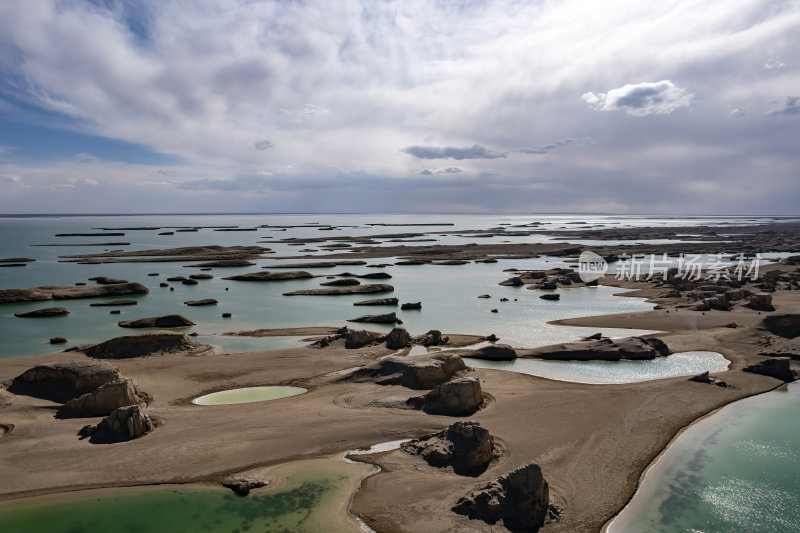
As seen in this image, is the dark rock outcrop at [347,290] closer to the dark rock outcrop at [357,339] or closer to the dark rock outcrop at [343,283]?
the dark rock outcrop at [343,283]

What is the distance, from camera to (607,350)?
Result: 85.2 ft

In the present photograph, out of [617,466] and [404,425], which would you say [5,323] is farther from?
[617,466]

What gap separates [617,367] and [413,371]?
11.1m

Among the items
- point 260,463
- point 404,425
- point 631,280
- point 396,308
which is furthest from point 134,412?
point 631,280

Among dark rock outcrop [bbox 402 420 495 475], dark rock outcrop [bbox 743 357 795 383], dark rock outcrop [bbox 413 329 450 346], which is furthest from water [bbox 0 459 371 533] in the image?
dark rock outcrop [bbox 743 357 795 383]

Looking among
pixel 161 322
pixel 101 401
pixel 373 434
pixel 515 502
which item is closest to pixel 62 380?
pixel 101 401

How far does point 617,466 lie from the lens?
14.3 meters

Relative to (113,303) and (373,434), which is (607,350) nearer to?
(373,434)

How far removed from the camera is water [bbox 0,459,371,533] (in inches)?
470

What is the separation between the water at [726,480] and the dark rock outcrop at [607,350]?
6.96 metres

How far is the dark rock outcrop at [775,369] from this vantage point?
22250 millimetres

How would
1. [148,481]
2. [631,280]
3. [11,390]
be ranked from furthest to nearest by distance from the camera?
[631,280]
[11,390]
[148,481]

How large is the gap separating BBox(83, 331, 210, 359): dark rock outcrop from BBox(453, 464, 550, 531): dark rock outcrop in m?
20.3

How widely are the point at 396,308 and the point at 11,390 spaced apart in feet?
91.5
